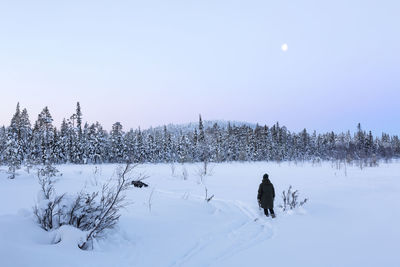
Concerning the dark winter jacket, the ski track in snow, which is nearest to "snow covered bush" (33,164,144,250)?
the ski track in snow

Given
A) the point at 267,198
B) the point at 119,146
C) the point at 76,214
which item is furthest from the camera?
the point at 119,146

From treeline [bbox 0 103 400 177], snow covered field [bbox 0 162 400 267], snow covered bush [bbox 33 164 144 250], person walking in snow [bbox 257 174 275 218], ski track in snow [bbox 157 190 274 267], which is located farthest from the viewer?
treeline [bbox 0 103 400 177]

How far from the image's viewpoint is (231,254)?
487 cm

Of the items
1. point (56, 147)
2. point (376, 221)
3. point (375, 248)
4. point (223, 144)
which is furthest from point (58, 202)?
point (223, 144)

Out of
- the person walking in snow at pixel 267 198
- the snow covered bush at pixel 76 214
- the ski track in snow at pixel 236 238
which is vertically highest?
the snow covered bush at pixel 76 214

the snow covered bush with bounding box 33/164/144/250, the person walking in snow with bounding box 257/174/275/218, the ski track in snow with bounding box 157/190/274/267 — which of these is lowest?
the ski track in snow with bounding box 157/190/274/267

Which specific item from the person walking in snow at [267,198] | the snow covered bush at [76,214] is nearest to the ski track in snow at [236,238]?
the person walking in snow at [267,198]

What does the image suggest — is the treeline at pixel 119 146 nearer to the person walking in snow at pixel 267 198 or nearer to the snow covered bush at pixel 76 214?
the person walking in snow at pixel 267 198

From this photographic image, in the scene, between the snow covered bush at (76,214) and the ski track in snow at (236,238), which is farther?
the snow covered bush at (76,214)

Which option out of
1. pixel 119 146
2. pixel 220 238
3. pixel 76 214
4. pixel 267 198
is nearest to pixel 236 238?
pixel 220 238

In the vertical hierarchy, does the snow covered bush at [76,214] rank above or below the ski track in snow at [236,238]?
above

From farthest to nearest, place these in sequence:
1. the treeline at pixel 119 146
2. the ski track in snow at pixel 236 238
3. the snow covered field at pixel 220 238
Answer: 1. the treeline at pixel 119 146
2. the ski track in snow at pixel 236 238
3. the snow covered field at pixel 220 238

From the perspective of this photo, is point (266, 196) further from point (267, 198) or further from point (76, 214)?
point (76, 214)

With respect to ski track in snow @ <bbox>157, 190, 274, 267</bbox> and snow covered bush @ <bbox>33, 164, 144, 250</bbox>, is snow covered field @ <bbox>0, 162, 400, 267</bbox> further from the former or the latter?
snow covered bush @ <bbox>33, 164, 144, 250</bbox>
